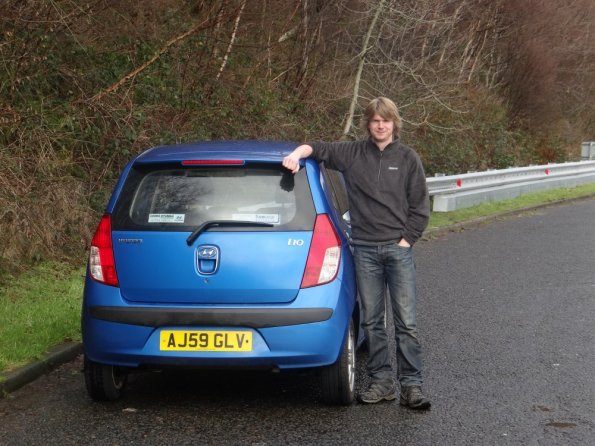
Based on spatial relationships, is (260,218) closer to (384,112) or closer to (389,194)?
(389,194)

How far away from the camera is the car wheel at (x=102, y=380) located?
5.78 metres

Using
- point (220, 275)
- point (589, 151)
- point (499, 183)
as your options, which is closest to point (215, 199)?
point (220, 275)

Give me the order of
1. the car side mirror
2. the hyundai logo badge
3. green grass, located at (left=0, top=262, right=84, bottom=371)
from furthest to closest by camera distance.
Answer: green grass, located at (left=0, top=262, right=84, bottom=371), the car side mirror, the hyundai logo badge

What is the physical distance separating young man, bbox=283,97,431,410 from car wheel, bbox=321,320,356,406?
164mm

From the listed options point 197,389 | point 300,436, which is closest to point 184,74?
point 197,389

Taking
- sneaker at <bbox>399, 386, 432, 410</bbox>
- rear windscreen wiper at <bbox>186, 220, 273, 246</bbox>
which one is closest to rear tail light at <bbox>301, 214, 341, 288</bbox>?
rear windscreen wiper at <bbox>186, 220, 273, 246</bbox>

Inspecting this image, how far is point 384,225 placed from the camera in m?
5.89

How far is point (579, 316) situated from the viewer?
28.9 feet

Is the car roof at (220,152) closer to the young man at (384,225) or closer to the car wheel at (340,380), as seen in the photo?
the young man at (384,225)

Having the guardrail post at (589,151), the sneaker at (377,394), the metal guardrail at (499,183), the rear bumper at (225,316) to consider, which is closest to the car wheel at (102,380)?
the rear bumper at (225,316)

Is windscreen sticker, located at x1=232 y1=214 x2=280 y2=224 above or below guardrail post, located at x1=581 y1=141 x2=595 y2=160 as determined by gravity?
above

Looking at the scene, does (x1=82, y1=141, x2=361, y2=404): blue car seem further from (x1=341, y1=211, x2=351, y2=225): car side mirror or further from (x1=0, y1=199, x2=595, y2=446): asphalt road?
(x1=341, y1=211, x2=351, y2=225): car side mirror

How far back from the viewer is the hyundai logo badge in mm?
5461

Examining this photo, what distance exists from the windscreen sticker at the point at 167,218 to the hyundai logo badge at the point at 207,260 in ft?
0.87
